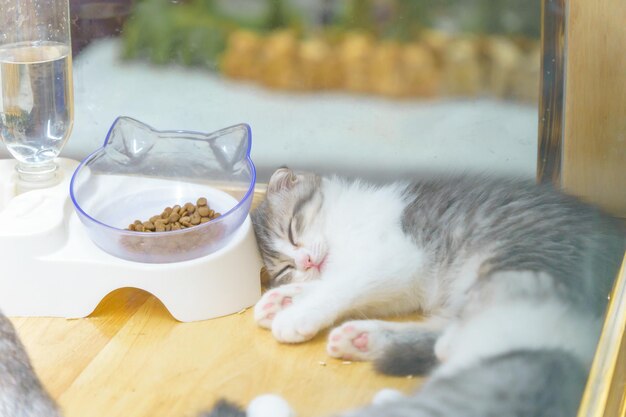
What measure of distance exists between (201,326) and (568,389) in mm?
575

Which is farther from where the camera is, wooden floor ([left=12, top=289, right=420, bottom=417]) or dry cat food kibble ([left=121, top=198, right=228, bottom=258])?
dry cat food kibble ([left=121, top=198, right=228, bottom=258])

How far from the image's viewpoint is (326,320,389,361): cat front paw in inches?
36.1

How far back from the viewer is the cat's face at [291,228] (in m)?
1.30

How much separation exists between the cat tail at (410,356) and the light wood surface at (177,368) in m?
0.02

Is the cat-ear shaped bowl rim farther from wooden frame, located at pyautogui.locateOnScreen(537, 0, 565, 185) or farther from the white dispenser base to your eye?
wooden frame, located at pyautogui.locateOnScreen(537, 0, 565, 185)

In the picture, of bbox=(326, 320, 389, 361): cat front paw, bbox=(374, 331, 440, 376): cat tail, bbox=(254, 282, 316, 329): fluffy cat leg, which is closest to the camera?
bbox=(374, 331, 440, 376): cat tail

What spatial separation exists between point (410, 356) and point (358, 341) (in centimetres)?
15

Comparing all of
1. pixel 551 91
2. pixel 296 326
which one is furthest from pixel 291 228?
pixel 551 91

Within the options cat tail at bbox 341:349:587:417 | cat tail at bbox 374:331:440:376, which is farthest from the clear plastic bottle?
cat tail at bbox 341:349:587:417

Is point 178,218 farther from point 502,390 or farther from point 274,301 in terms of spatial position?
point 502,390

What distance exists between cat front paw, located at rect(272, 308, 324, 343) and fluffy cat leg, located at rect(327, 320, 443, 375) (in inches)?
1.7

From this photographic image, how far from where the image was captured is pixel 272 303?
1209 millimetres

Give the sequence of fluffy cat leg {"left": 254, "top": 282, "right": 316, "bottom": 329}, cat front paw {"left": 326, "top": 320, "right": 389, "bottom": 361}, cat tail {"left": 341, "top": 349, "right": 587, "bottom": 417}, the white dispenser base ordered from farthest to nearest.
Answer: the white dispenser base, fluffy cat leg {"left": 254, "top": 282, "right": 316, "bottom": 329}, cat front paw {"left": 326, "top": 320, "right": 389, "bottom": 361}, cat tail {"left": 341, "top": 349, "right": 587, "bottom": 417}

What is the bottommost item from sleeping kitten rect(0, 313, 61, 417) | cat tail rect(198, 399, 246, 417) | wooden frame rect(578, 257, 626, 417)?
sleeping kitten rect(0, 313, 61, 417)
